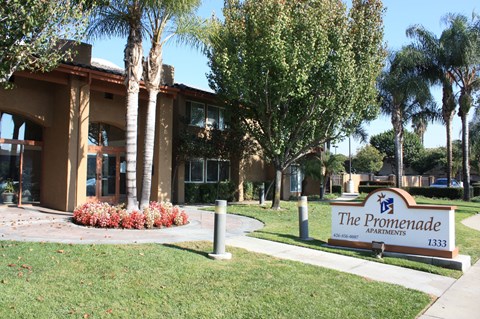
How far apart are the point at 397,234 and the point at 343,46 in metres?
9.31

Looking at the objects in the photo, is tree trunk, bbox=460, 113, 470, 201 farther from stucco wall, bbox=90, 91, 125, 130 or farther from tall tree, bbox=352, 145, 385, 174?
tall tree, bbox=352, 145, 385, 174

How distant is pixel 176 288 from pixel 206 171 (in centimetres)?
1604

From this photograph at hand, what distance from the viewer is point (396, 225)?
8664 millimetres

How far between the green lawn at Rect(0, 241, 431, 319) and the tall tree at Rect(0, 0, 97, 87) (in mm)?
3638

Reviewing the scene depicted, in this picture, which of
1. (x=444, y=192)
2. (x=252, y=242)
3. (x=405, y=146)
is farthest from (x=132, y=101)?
(x=405, y=146)

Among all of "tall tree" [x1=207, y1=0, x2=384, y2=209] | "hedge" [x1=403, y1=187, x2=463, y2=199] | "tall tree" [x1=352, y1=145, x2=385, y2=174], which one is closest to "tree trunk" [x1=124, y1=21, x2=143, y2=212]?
"tall tree" [x1=207, y1=0, x2=384, y2=209]

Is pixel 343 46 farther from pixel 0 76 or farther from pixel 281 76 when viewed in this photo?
pixel 0 76

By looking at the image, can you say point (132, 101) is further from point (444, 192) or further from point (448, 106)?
point (444, 192)

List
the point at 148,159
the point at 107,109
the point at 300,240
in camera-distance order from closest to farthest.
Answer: the point at 300,240 → the point at 148,159 → the point at 107,109

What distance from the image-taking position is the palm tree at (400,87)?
26.7 metres

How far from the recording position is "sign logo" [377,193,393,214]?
8.73m

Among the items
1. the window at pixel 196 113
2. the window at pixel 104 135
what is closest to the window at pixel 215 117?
the window at pixel 196 113

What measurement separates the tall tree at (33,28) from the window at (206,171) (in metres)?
12.1

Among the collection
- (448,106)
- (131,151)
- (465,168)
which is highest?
(448,106)
